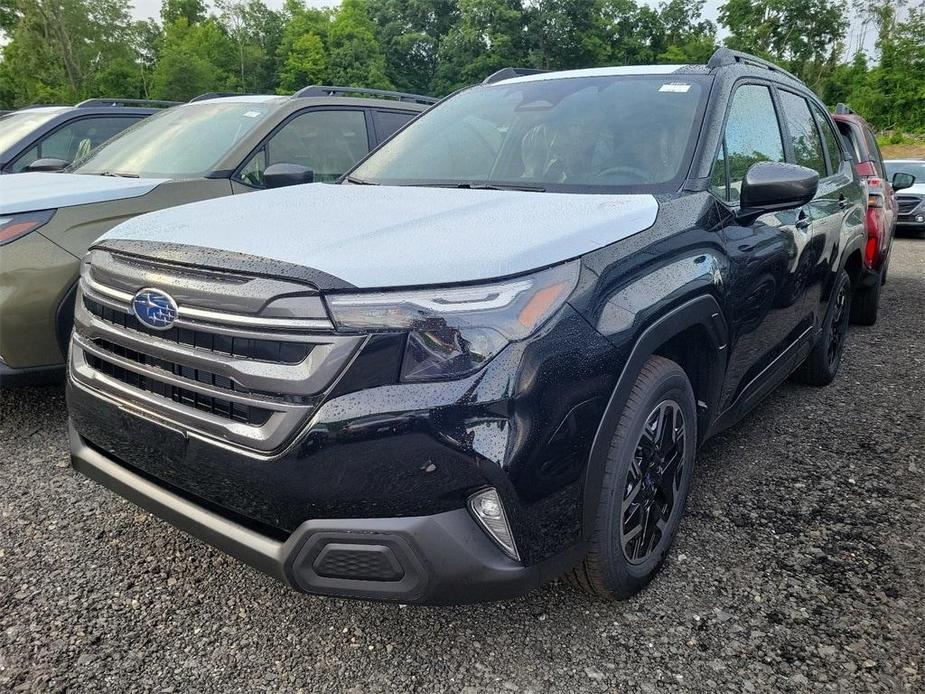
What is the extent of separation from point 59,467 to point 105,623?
1.33 meters

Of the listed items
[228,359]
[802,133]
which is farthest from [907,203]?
[228,359]

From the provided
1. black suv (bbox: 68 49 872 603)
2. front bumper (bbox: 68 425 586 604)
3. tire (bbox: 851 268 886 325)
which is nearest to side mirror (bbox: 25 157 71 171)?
black suv (bbox: 68 49 872 603)

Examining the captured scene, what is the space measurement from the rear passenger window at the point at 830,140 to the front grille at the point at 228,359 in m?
3.54

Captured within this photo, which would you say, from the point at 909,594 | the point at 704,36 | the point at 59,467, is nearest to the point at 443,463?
the point at 909,594

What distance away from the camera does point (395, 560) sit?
1.68 metres

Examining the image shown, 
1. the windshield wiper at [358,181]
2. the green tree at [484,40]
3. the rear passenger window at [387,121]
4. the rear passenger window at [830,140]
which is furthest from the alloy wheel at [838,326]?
the green tree at [484,40]

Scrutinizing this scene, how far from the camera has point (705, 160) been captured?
253cm

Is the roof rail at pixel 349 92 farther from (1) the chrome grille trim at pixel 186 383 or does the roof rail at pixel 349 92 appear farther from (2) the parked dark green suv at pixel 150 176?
(1) the chrome grille trim at pixel 186 383

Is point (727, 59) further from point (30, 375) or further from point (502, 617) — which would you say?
point (30, 375)

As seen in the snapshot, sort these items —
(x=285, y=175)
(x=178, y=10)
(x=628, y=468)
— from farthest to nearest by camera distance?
(x=178, y=10)
(x=285, y=175)
(x=628, y=468)

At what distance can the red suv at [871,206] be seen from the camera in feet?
18.7

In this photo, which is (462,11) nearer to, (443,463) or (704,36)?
(704,36)

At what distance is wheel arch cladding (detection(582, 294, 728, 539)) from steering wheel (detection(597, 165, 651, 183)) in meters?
0.49

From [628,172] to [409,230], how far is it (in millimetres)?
1015
